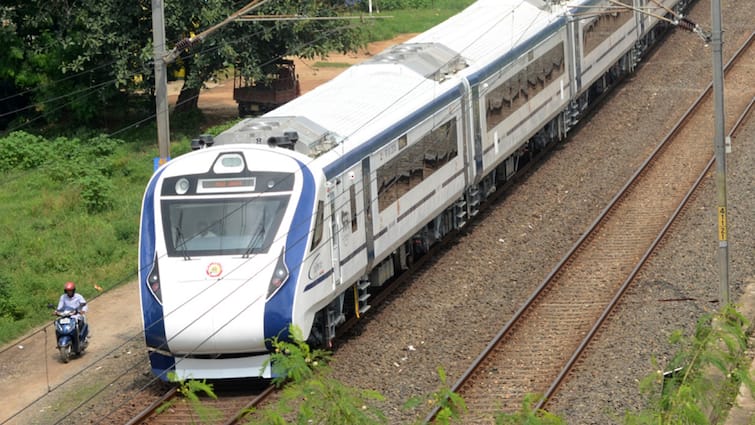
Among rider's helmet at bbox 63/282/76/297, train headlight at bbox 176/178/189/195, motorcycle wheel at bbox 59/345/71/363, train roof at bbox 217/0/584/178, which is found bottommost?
motorcycle wheel at bbox 59/345/71/363

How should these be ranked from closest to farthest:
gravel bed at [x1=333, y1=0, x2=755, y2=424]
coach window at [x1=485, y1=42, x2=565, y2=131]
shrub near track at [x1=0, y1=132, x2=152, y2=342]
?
1. gravel bed at [x1=333, y1=0, x2=755, y2=424]
2. shrub near track at [x1=0, y1=132, x2=152, y2=342]
3. coach window at [x1=485, y1=42, x2=565, y2=131]

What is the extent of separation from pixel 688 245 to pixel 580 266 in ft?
6.79

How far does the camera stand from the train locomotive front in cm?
1622

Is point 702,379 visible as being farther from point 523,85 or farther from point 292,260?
point 523,85

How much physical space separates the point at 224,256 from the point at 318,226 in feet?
4.58

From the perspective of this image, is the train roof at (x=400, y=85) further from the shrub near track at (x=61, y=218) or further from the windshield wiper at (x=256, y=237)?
the shrub near track at (x=61, y=218)

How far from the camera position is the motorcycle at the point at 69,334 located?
18902mm

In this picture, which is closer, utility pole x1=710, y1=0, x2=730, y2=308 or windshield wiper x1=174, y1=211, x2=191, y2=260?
windshield wiper x1=174, y1=211, x2=191, y2=260

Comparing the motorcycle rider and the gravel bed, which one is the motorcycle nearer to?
the motorcycle rider

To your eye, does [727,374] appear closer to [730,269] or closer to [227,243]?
[227,243]

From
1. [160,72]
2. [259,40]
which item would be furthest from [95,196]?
[259,40]

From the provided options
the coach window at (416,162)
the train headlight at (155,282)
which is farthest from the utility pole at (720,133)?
the train headlight at (155,282)

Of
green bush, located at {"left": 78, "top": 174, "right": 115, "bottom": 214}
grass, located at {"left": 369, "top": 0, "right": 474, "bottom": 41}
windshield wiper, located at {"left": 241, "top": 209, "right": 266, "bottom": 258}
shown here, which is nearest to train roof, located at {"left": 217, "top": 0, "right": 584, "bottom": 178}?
windshield wiper, located at {"left": 241, "top": 209, "right": 266, "bottom": 258}

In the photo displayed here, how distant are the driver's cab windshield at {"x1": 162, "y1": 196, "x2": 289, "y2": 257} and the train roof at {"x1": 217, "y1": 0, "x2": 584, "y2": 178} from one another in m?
1.20
